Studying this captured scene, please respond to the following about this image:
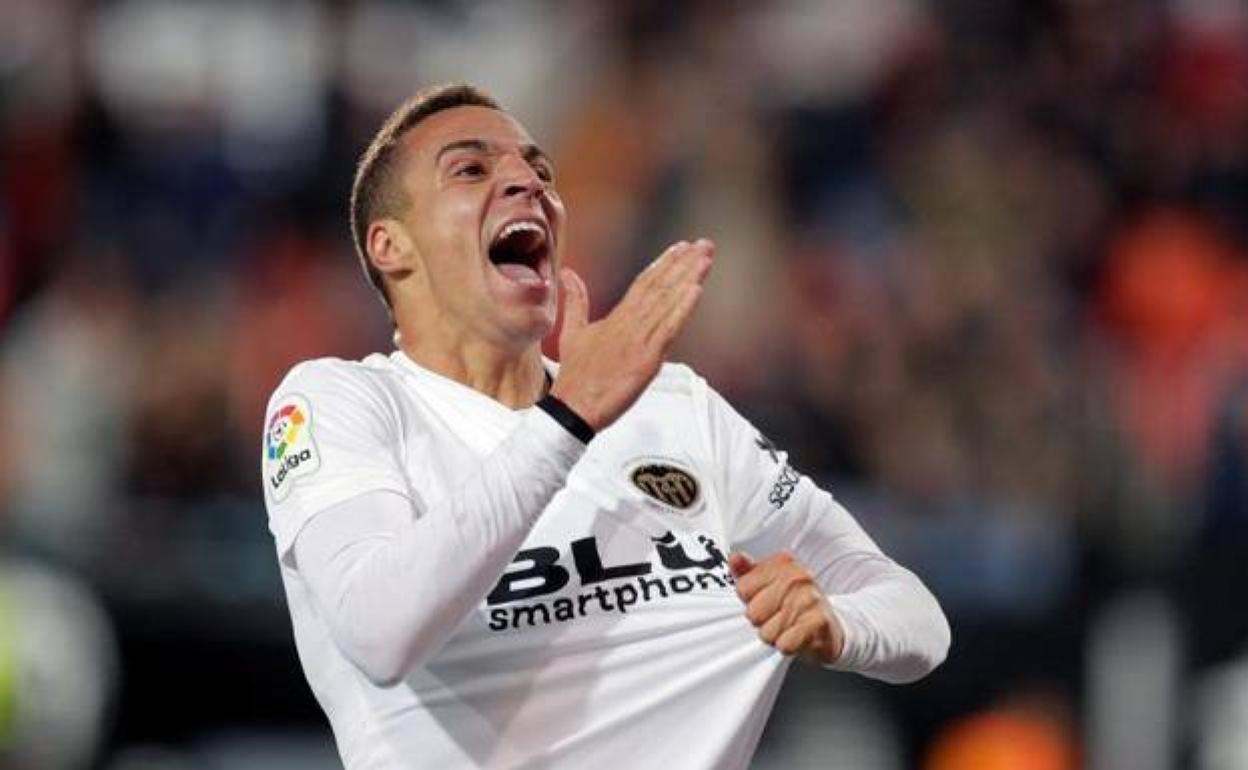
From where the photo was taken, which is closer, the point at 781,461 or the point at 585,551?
the point at 585,551

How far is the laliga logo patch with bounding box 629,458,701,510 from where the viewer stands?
4574 mm

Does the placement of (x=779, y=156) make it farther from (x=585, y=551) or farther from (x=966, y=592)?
(x=585, y=551)

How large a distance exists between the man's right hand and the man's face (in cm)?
53

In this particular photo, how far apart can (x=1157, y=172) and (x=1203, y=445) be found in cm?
194

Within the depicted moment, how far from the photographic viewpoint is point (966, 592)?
27.1ft

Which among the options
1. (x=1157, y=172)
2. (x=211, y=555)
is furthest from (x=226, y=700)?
(x=1157, y=172)


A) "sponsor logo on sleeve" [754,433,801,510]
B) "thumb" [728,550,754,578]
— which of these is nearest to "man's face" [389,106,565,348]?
"sponsor logo on sleeve" [754,433,801,510]

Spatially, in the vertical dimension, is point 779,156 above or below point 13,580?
above

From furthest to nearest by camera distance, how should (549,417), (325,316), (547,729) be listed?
(325,316) < (547,729) < (549,417)

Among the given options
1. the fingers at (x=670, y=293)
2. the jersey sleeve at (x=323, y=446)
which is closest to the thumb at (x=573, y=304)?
the fingers at (x=670, y=293)

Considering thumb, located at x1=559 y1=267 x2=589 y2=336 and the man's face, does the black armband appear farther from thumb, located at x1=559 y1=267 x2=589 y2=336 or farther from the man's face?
the man's face

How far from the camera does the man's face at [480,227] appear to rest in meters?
4.73

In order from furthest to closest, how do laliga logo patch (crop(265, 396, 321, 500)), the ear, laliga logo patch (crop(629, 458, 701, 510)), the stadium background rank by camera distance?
the stadium background < the ear < laliga logo patch (crop(629, 458, 701, 510)) < laliga logo patch (crop(265, 396, 321, 500))

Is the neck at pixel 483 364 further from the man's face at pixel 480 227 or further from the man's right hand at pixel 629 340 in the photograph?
the man's right hand at pixel 629 340
